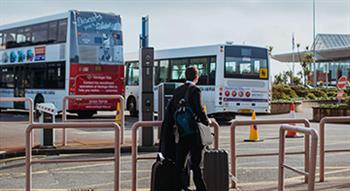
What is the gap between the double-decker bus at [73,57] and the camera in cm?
2178

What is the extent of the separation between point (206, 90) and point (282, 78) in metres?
56.4

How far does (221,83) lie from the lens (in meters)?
21.2

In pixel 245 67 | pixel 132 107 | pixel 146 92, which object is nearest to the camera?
pixel 146 92

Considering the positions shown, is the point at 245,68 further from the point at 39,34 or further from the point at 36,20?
the point at 36,20

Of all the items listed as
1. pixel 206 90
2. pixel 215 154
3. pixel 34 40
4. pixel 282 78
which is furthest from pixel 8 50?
pixel 282 78

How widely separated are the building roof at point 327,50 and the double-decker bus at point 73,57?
60.1 meters

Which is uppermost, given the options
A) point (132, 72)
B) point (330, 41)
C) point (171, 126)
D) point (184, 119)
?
point (330, 41)

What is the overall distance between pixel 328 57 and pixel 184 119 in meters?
81.0

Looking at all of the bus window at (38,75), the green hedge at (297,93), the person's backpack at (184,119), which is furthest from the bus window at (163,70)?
the person's backpack at (184,119)

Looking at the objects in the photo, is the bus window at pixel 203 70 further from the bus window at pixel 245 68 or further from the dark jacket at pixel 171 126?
the dark jacket at pixel 171 126

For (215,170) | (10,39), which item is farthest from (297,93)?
(215,170)

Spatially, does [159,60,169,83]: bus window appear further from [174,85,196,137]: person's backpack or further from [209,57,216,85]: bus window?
[174,85,196,137]: person's backpack

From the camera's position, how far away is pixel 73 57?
71.6ft

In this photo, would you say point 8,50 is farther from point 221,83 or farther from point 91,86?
point 221,83
